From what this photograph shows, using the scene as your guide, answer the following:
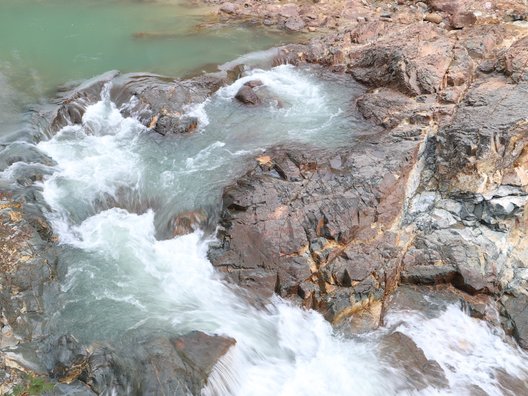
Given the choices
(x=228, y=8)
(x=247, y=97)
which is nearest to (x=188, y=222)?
(x=247, y=97)

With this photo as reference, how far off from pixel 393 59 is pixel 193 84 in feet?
17.2

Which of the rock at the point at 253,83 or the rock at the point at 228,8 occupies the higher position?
the rock at the point at 228,8

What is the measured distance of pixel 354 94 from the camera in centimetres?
1179

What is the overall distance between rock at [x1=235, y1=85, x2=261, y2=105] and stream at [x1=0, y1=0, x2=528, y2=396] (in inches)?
8.2

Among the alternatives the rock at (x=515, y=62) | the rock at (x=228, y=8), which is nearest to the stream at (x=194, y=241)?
the rock at (x=515, y=62)

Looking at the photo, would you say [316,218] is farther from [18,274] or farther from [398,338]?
[18,274]

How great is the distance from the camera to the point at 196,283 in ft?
25.1

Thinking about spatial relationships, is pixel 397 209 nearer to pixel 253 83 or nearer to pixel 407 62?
pixel 407 62

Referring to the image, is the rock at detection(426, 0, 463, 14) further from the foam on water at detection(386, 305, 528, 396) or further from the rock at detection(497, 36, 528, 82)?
the foam on water at detection(386, 305, 528, 396)

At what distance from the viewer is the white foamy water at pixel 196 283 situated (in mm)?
6562

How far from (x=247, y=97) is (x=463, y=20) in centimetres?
799

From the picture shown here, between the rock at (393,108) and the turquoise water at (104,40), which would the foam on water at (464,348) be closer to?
the rock at (393,108)

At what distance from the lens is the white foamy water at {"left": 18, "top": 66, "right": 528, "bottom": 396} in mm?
6562

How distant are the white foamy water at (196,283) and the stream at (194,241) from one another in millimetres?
21
